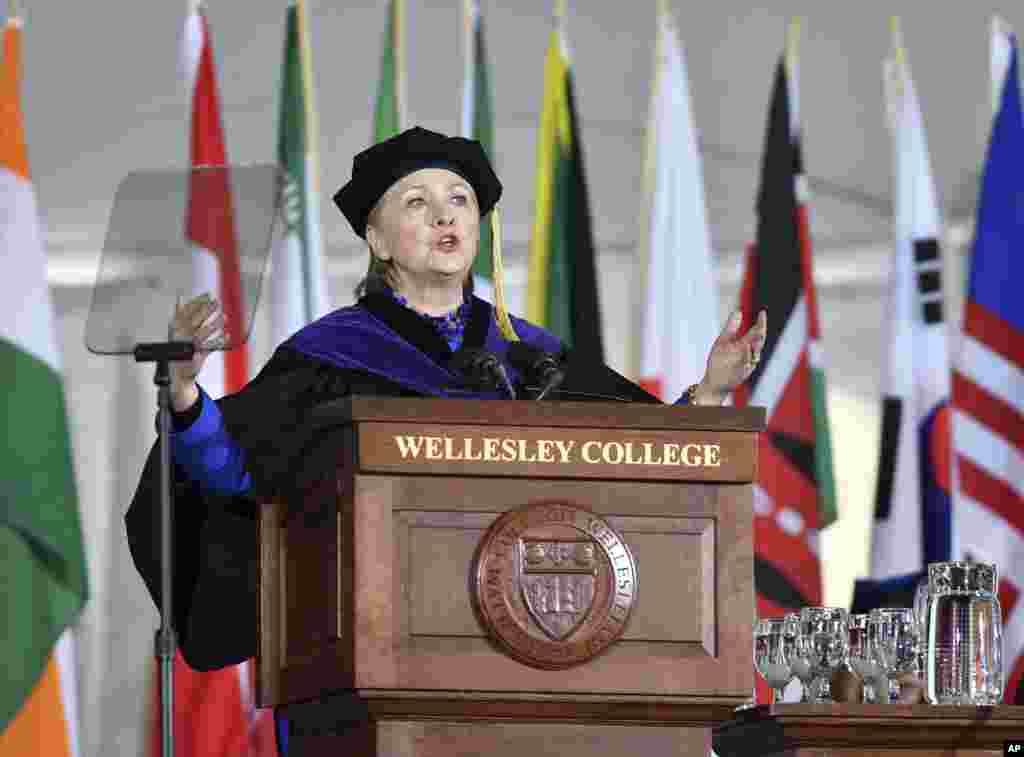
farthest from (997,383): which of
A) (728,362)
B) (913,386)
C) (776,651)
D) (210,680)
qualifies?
(728,362)

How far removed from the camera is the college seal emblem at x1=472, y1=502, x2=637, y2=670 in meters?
2.65

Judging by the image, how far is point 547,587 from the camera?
2.67 meters

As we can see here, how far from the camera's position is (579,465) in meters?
2.71

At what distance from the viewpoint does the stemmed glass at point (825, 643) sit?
11.8ft

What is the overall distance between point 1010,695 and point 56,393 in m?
3.54

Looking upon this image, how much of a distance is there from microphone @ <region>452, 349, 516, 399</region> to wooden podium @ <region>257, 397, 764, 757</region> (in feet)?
1.19

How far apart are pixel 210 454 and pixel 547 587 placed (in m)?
0.78

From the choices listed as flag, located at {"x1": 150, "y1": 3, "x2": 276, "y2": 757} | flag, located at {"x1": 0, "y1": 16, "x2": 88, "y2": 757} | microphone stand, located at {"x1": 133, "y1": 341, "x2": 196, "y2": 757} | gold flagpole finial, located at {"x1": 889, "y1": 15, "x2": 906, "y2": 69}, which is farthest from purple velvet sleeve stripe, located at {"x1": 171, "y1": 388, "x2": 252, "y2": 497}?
gold flagpole finial, located at {"x1": 889, "y1": 15, "x2": 906, "y2": 69}

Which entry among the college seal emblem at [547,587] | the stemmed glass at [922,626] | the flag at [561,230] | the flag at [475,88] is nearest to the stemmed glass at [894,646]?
the stemmed glass at [922,626]

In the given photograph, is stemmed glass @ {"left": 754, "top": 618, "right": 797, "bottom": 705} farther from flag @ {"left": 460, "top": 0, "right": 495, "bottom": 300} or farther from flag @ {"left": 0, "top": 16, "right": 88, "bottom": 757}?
flag @ {"left": 460, "top": 0, "right": 495, "bottom": 300}

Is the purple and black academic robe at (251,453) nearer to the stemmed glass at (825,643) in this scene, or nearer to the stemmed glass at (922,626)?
the stemmed glass at (825,643)

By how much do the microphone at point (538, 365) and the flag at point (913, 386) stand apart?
4.22 meters

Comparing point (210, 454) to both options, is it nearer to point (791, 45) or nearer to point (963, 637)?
point (963, 637)

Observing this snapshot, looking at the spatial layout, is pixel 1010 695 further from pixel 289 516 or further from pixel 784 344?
pixel 289 516
